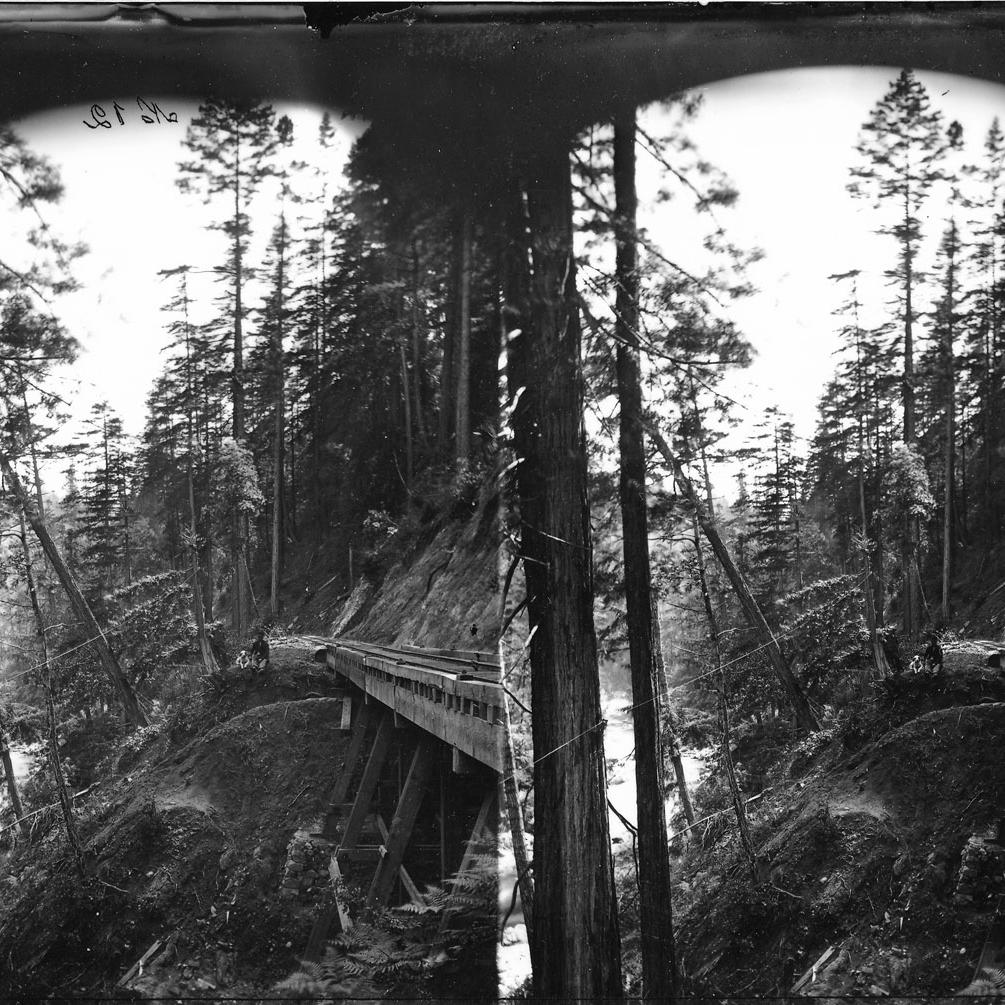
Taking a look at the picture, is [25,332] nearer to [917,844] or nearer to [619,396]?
[619,396]

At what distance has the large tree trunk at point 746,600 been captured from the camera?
3.05 meters

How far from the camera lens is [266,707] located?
3.25m

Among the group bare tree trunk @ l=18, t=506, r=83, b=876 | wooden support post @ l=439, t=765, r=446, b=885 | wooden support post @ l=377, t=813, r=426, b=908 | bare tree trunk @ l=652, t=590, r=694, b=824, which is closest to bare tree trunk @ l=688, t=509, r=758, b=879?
bare tree trunk @ l=652, t=590, r=694, b=824

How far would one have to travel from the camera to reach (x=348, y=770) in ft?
10.5

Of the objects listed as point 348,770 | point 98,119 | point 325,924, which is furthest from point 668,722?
point 98,119

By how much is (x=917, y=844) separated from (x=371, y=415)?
8.19ft

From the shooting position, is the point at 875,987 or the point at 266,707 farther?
the point at 266,707

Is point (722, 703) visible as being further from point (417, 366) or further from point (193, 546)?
point (193, 546)

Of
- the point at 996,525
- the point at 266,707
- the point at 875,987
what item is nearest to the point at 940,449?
the point at 996,525

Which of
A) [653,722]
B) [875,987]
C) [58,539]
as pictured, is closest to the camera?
[875,987]

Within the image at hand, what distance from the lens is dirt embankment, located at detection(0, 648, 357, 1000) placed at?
3.06 metres

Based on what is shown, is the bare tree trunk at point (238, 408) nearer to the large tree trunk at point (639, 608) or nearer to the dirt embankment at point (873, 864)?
the large tree trunk at point (639, 608)

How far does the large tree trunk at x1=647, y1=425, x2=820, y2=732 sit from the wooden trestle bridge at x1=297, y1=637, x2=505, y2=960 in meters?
0.95

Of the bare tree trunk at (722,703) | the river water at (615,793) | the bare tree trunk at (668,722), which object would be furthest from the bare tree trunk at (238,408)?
the bare tree trunk at (722,703)
